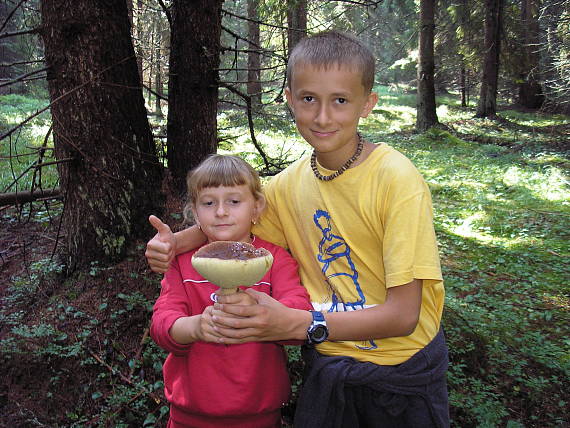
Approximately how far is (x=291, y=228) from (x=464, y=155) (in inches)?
499

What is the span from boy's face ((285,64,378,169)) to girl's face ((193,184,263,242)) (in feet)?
1.50

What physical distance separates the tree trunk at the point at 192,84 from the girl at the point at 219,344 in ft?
6.81

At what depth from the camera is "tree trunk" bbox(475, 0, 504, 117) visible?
18.8 meters

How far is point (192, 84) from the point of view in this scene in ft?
13.2

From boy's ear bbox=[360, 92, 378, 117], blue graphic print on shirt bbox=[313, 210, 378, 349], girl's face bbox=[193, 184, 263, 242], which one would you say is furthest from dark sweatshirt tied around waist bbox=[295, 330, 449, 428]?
boy's ear bbox=[360, 92, 378, 117]

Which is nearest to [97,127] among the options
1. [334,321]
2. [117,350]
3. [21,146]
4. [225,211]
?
[117,350]

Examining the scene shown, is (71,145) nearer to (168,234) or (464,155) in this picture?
(168,234)

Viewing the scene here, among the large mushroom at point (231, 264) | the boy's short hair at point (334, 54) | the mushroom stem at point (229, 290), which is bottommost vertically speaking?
the mushroom stem at point (229, 290)

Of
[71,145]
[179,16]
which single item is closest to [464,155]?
[179,16]

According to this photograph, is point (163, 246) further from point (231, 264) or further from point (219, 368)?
point (231, 264)

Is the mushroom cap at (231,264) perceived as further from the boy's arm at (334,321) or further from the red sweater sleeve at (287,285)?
the red sweater sleeve at (287,285)

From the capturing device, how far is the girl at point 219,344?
1989 millimetres

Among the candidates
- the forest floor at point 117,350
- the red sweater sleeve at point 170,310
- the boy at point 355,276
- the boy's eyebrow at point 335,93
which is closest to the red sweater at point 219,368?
the red sweater sleeve at point 170,310

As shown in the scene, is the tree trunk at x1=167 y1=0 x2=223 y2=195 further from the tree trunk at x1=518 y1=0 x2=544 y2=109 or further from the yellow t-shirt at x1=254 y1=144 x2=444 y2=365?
the tree trunk at x1=518 y1=0 x2=544 y2=109
